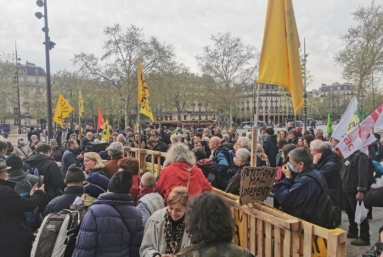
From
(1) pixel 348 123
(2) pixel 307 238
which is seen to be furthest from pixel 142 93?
(2) pixel 307 238

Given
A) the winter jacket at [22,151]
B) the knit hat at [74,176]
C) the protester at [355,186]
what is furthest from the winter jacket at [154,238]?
the winter jacket at [22,151]

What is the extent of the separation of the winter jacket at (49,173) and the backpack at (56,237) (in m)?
1.98

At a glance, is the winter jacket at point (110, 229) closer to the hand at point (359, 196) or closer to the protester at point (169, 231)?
the protester at point (169, 231)

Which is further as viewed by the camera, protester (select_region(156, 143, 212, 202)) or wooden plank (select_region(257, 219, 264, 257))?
protester (select_region(156, 143, 212, 202))

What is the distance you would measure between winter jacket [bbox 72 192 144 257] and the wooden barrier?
Answer: 101 centimetres

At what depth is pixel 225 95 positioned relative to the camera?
41719mm

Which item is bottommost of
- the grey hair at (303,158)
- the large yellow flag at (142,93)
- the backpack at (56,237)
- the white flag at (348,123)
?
the backpack at (56,237)

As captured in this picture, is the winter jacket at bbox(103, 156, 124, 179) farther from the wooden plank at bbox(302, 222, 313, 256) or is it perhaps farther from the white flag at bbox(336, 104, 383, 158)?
the white flag at bbox(336, 104, 383, 158)

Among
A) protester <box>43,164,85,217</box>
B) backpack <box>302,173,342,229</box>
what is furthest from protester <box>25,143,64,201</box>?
backpack <box>302,173,342,229</box>

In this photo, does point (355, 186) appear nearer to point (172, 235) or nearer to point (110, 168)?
point (172, 235)

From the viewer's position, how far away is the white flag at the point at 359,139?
4.69 meters

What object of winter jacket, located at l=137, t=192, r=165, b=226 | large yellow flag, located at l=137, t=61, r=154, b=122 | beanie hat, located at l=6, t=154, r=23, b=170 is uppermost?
large yellow flag, located at l=137, t=61, r=154, b=122

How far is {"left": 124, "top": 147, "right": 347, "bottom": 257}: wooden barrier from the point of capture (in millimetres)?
2432

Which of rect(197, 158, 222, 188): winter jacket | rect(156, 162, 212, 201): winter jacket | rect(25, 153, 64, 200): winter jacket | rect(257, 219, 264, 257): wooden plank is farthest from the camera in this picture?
rect(197, 158, 222, 188): winter jacket
